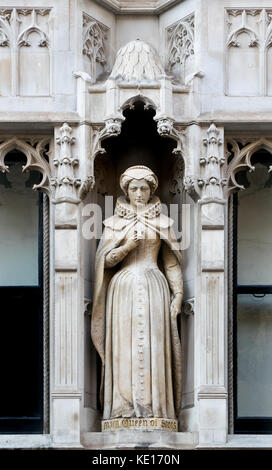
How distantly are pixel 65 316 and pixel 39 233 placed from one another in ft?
5.06

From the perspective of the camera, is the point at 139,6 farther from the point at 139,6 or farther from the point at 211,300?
the point at 211,300

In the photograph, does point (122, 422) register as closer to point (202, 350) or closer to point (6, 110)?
point (202, 350)

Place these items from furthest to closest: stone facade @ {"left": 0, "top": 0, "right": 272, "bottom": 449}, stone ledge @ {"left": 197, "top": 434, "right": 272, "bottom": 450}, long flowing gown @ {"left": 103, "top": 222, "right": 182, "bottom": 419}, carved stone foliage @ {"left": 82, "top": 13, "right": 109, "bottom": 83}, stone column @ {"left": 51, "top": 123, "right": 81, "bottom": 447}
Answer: carved stone foliage @ {"left": 82, "top": 13, "right": 109, "bottom": 83} < stone facade @ {"left": 0, "top": 0, "right": 272, "bottom": 449} < long flowing gown @ {"left": 103, "top": 222, "right": 182, "bottom": 419} < stone column @ {"left": 51, "top": 123, "right": 81, "bottom": 447} < stone ledge @ {"left": 197, "top": 434, "right": 272, "bottom": 450}

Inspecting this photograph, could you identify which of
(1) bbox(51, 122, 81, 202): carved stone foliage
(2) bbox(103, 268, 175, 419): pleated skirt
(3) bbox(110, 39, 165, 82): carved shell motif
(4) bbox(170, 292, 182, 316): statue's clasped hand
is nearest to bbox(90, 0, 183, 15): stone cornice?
(3) bbox(110, 39, 165, 82): carved shell motif

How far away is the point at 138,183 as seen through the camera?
32.7 m

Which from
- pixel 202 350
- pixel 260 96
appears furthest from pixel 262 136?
pixel 202 350

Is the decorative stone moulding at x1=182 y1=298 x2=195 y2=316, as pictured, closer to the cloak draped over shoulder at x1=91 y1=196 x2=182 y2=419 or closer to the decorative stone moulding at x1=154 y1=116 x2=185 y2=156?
the cloak draped over shoulder at x1=91 y1=196 x2=182 y2=419

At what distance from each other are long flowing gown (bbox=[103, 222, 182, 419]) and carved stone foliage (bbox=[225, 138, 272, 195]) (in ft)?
3.93

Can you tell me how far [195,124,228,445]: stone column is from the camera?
31.9 m

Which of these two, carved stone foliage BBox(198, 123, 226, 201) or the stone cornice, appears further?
the stone cornice

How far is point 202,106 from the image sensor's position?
32969 mm

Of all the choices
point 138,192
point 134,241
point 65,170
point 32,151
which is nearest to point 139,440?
point 134,241

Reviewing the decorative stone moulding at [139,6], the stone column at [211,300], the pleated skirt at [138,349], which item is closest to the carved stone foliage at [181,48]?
the decorative stone moulding at [139,6]

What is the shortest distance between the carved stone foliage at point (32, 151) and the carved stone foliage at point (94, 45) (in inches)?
40.9
